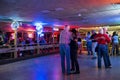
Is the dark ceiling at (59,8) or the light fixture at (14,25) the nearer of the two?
the dark ceiling at (59,8)

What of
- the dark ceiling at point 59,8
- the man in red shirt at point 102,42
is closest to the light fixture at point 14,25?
the dark ceiling at point 59,8

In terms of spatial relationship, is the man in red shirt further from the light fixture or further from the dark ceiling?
the light fixture

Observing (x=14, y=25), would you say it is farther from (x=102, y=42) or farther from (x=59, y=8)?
(x=102, y=42)

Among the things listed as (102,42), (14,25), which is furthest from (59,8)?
(14,25)

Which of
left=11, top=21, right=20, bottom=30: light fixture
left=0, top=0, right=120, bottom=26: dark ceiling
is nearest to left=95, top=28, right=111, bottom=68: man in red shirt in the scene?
left=0, top=0, right=120, bottom=26: dark ceiling

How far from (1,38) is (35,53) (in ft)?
11.1

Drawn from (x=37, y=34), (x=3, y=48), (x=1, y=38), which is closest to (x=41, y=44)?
(x=37, y=34)

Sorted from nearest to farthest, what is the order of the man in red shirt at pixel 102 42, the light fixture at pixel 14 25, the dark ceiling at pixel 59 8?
the dark ceiling at pixel 59 8, the man in red shirt at pixel 102 42, the light fixture at pixel 14 25

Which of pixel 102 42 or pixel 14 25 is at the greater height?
pixel 14 25

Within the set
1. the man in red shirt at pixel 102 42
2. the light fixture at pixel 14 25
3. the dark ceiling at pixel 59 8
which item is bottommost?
the man in red shirt at pixel 102 42

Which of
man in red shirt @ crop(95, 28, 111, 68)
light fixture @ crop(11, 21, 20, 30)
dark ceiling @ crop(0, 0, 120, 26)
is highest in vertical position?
dark ceiling @ crop(0, 0, 120, 26)

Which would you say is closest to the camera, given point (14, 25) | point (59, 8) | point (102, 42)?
point (102, 42)

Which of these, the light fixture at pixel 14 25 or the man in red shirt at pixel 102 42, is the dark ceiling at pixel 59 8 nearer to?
the light fixture at pixel 14 25

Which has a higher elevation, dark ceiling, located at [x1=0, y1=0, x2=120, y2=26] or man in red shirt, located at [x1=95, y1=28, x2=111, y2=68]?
dark ceiling, located at [x1=0, y1=0, x2=120, y2=26]
